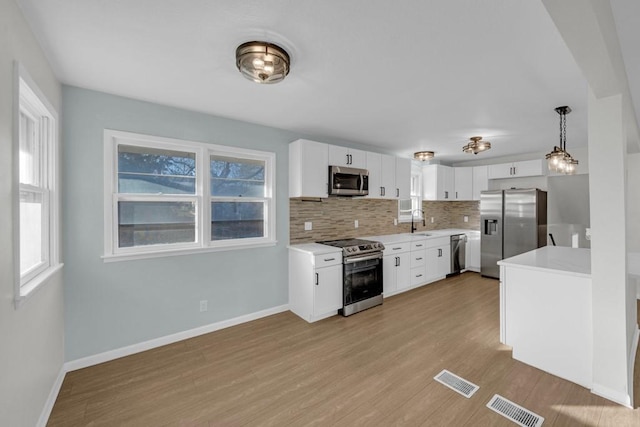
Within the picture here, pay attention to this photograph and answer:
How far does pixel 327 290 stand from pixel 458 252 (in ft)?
11.3

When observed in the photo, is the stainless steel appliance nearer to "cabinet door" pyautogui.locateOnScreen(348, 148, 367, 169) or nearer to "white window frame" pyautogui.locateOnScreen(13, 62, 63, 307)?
"cabinet door" pyautogui.locateOnScreen(348, 148, 367, 169)

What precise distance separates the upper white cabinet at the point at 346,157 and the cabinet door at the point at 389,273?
148cm

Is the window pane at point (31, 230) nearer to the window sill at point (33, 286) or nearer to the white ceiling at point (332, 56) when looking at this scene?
the window sill at point (33, 286)

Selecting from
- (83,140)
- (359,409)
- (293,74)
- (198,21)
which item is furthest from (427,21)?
(83,140)

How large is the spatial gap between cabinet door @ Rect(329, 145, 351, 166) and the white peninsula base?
2.34 m

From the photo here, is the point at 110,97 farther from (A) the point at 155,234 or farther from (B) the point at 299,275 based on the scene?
(B) the point at 299,275

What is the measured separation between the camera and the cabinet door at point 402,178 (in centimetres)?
483

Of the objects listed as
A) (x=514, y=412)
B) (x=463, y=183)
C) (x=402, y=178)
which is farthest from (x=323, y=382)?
(x=463, y=183)

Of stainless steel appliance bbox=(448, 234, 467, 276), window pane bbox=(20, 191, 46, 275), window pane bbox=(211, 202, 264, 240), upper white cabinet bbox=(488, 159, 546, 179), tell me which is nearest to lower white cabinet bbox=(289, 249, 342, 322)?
window pane bbox=(211, 202, 264, 240)

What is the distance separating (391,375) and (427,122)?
287 cm

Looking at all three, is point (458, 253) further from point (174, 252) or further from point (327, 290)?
point (174, 252)

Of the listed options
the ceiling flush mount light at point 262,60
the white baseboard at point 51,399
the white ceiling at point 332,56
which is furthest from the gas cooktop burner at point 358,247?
→ the white baseboard at point 51,399

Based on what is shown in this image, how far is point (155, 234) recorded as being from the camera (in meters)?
2.90

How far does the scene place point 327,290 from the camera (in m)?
3.47
